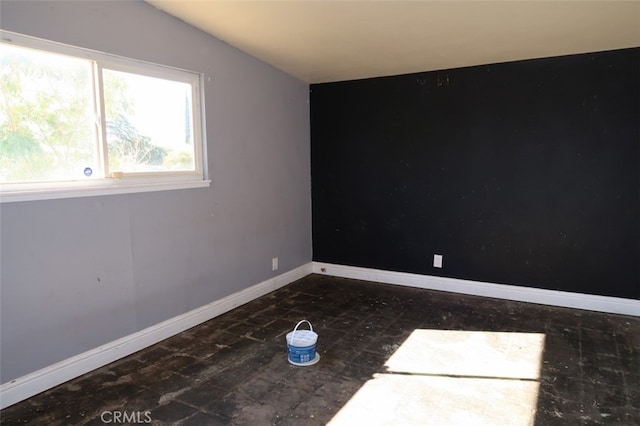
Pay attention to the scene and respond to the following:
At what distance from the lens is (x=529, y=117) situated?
139 inches

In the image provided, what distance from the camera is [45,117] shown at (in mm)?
2258

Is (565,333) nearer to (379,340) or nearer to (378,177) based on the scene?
(379,340)

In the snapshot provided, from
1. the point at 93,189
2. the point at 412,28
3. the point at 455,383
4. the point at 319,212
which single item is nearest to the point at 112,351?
the point at 93,189

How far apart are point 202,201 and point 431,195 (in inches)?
86.9

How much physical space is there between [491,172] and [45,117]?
11.3 ft

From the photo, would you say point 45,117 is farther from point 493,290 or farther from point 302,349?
point 493,290

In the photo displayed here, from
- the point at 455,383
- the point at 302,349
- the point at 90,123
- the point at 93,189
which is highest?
the point at 90,123

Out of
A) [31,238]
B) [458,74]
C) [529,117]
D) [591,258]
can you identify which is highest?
[458,74]

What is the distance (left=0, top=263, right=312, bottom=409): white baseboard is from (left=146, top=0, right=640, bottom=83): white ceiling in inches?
85.2

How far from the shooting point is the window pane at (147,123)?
8.55ft

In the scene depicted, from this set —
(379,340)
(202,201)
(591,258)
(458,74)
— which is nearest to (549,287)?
(591,258)

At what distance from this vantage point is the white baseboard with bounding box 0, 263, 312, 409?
84.5 inches

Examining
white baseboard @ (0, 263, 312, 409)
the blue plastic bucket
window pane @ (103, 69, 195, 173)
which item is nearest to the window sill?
window pane @ (103, 69, 195, 173)

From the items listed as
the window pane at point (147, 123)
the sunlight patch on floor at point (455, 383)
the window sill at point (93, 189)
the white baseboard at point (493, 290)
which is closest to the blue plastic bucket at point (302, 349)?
the sunlight patch on floor at point (455, 383)
